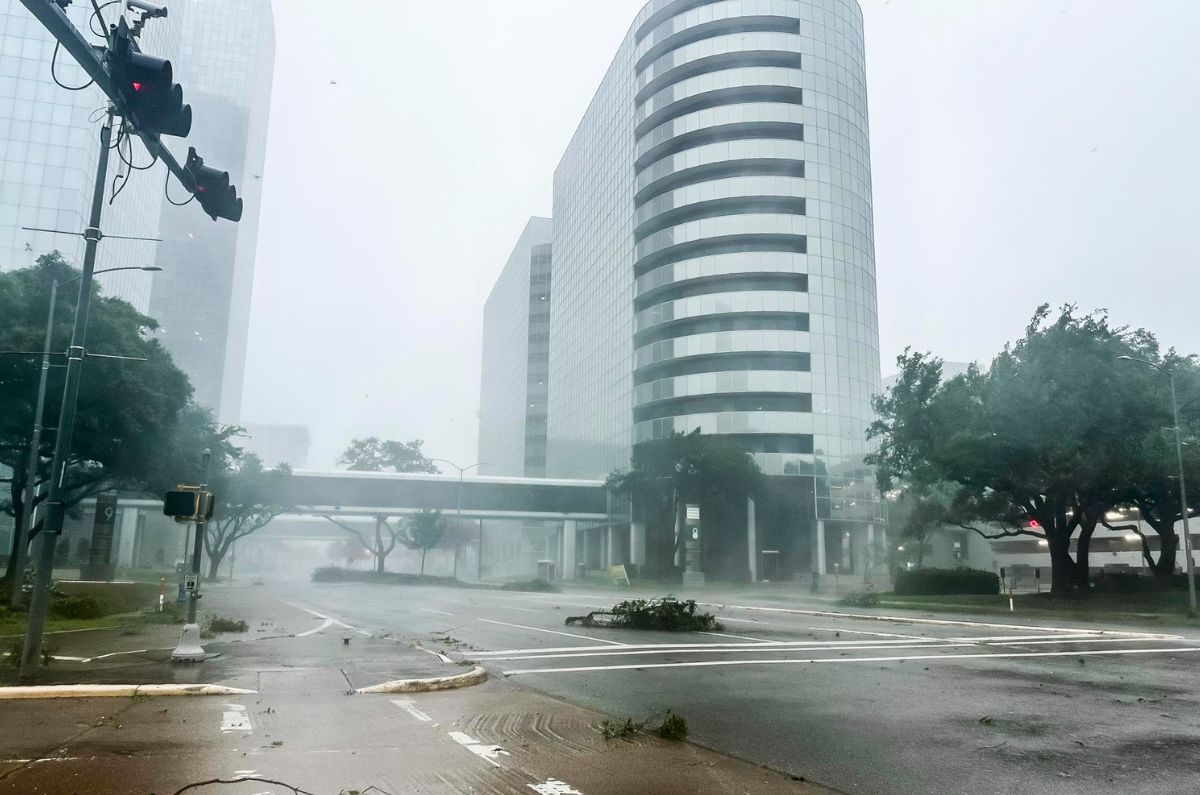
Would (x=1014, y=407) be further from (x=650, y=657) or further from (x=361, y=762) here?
(x=361, y=762)

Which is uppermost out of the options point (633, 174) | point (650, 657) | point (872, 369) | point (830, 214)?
point (633, 174)

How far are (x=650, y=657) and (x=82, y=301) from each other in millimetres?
10689

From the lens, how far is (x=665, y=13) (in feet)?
275

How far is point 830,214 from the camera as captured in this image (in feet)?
253

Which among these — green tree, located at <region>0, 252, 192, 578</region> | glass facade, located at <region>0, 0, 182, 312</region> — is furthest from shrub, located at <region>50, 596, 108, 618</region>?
glass facade, located at <region>0, 0, 182, 312</region>

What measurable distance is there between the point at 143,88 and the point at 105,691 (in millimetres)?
6787

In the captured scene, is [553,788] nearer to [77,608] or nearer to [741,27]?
[77,608]

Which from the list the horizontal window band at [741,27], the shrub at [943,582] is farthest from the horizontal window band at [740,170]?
the shrub at [943,582]

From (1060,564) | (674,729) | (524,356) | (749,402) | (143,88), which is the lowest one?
(674,729)

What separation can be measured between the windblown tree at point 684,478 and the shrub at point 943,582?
19.8m

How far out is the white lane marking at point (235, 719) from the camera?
27.6 ft

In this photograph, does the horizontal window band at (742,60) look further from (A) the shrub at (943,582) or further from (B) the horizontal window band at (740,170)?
(A) the shrub at (943,582)

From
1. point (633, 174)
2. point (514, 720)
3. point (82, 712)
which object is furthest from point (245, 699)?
point (633, 174)

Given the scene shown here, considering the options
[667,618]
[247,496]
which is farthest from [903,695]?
[247,496]
